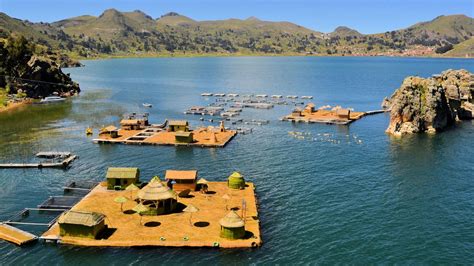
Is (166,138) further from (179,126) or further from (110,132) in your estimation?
(110,132)

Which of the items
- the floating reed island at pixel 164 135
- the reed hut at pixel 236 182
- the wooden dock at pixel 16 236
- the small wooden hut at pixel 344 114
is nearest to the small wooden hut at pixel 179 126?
the floating reed island at pixel 164 135

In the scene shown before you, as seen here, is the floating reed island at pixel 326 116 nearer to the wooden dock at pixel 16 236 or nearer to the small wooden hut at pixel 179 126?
the small wooden hut at pixel 179 126

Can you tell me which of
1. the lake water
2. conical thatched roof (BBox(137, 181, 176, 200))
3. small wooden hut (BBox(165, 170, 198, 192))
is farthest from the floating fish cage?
small wooden hut (BBox(165, 170, 198, 192))

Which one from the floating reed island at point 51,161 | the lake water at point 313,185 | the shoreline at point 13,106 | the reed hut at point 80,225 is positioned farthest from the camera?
the shoreline at point 13,106

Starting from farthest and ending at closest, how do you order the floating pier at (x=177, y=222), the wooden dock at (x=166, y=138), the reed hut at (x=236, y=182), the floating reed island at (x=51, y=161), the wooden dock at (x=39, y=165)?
the wooden dock at (x=166, y=138) → the floating reed island at (x=51, y=161) → the wooden dock at (x=39, y=165) → the reed hut at (x=236, y=182) → the floating pier at (x=177, y=222)

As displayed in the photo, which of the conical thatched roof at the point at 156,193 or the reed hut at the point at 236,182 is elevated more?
the conical thatched roof at the point at 156,193

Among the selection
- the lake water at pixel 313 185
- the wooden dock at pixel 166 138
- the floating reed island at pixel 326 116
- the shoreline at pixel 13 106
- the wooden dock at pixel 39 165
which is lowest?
the lake water at pixel 313 185

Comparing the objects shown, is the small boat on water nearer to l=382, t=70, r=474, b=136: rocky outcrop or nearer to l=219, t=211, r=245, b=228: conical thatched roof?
l=382, t=70, r=474, b=136: rocky outcrop

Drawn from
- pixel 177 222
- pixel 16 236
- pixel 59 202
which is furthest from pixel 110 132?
pixel 177 222
